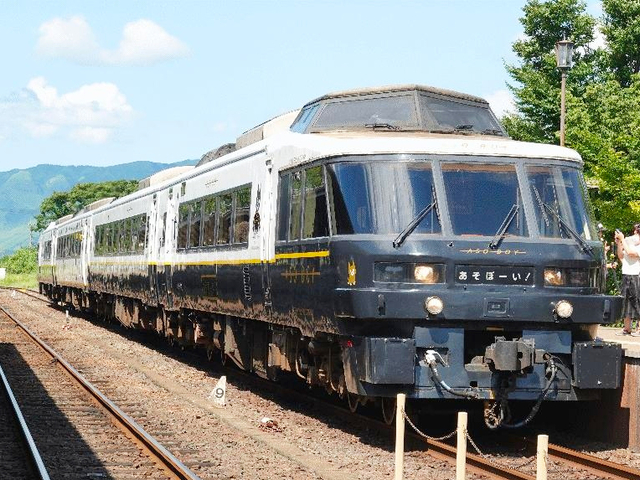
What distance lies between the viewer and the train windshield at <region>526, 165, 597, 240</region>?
1130cm

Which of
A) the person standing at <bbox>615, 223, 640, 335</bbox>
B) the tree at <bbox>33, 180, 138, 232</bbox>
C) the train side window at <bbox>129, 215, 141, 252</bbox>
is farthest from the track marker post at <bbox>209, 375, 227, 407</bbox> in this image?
the tree at <bbox>33, 180, 138, 232</bbox>

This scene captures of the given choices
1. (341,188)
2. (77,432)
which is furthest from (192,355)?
(341,188)

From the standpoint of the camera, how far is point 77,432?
41.8 ft

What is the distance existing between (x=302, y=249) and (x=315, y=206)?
0.53 meters

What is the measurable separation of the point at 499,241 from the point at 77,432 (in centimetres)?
490

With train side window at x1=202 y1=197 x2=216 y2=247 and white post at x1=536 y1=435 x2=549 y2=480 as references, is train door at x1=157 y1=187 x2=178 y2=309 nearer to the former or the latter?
train side window at x1=202 y1=197 x2=216 y2=247

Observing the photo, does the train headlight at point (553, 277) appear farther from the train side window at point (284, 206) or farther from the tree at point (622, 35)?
the tree at point (622, 35)

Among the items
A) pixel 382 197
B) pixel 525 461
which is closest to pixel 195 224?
pixel 382 197

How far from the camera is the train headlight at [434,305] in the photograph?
1058cm

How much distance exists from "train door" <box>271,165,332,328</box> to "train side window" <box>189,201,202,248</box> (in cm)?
469

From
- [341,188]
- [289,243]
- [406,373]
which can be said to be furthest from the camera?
[289,243]

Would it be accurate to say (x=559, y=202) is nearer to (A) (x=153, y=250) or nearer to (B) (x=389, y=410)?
(B) (x=389, y=410)

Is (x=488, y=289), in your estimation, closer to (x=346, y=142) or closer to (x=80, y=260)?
(x=346, y=142)

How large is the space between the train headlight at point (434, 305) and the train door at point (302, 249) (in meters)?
1.03
